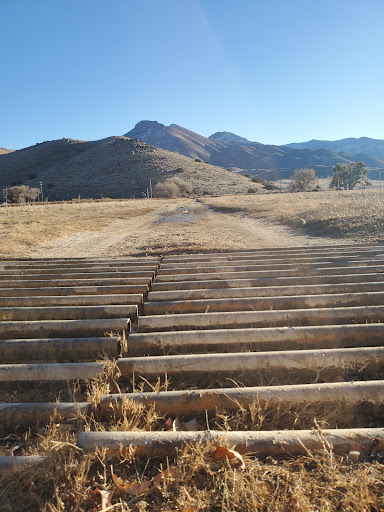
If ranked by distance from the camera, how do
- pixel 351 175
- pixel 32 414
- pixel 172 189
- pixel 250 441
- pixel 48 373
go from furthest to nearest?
pixel 351 175
pixel 172 189
pixel 48 373
pixel 32 414
pixel 250 441

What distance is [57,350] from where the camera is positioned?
8.03 ft

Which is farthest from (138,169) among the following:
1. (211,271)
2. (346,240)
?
(211,271)

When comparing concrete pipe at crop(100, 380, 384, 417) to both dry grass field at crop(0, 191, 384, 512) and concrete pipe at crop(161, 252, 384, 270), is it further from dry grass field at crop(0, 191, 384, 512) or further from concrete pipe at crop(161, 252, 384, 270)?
concrete pipe at crop(161, 252, 384, 270)

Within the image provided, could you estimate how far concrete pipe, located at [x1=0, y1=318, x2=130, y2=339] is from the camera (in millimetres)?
2746

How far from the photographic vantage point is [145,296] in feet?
12.0

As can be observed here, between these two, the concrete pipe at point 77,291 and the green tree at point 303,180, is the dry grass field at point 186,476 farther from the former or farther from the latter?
the green tree at point 303,180

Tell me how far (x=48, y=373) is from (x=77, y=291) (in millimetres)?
1749

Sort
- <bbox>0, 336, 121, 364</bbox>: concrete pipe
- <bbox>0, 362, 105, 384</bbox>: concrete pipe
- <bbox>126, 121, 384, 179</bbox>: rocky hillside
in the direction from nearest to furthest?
1. <bbox>0, 362, 105, 384</bbox>: concrete pipe
2. <bbox>0, 336, 121, 364</bbox>: concrete pipe
3. <bbox>126, 121, 384, 179</bbox>: rocky hillside

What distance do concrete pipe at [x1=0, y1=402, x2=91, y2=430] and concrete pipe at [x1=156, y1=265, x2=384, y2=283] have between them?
8.00 feet

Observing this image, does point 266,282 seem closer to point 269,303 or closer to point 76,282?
point 269,303

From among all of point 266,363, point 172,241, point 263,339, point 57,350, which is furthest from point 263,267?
point 172,241

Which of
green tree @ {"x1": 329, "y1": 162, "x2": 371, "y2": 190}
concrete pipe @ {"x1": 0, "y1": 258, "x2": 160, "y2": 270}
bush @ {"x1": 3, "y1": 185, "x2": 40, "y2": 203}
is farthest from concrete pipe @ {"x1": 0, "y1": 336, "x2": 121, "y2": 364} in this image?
green tree @ {"x1": 329, "y1": 162, "x2": 371, "y2": 190}

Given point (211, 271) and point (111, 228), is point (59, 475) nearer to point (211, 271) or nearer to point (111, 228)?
point (211, 271)

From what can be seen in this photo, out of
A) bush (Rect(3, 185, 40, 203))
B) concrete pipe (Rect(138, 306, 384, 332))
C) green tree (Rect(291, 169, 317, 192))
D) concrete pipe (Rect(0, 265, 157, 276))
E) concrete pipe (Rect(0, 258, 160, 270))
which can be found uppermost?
green tree (Rect(291, 169, 317, 192))
